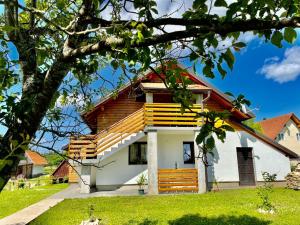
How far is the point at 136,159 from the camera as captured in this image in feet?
56.4

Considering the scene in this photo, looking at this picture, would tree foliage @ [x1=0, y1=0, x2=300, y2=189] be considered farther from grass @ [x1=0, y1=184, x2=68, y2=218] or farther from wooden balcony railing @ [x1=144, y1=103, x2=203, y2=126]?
wooden balcony railing @ [x1=144, y1=103, x2=203, y2=126]

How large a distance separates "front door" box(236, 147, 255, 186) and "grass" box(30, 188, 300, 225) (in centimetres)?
512

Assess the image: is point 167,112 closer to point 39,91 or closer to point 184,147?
point 184,147

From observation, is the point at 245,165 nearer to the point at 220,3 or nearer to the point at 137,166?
the point at 137,166

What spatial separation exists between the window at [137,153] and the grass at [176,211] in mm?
4180

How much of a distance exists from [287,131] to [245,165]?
80.8 ft

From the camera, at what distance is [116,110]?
17.9m

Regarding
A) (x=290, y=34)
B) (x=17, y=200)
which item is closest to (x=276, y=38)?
(x=290, y=34)

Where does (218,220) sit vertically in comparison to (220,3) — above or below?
below

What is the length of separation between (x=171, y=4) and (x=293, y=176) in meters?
17.3

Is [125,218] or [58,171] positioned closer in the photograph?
[125,218]

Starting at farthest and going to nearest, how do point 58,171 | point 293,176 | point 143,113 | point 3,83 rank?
point 58,171
point 293,176
point 143,113
point 3,83

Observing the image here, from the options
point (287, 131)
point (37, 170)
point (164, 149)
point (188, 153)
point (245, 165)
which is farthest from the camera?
point (37, 170)

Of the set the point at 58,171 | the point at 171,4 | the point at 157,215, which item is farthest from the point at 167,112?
the point at 58,171
